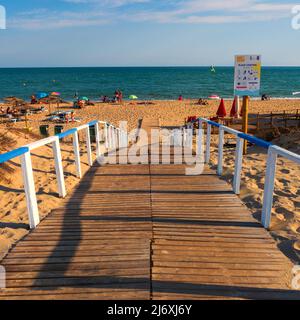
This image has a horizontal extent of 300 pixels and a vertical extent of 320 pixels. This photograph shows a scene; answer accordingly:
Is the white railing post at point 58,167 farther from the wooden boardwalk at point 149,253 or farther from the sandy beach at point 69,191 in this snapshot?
the wooden boardwalk at point 149,253

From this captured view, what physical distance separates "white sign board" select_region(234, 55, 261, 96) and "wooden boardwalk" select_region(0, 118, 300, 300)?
3603 millimetres

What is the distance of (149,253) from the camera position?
3.13m

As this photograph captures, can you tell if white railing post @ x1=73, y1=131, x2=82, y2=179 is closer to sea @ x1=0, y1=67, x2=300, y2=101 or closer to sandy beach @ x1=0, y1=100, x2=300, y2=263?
sandy beach @ x1=0, y1=100, x2=300, y2=263

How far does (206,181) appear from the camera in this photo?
579 centimetres

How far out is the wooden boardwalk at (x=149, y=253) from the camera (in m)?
2.63

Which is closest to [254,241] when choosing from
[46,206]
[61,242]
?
[61,242]

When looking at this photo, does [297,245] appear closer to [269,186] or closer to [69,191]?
[269,186]

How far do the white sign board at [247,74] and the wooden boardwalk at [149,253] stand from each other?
360 centimetres

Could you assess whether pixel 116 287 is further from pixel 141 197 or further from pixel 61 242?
pixel 141 197

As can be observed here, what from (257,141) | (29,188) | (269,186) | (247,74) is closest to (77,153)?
(29,188)

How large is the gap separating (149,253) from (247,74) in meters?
5.84
